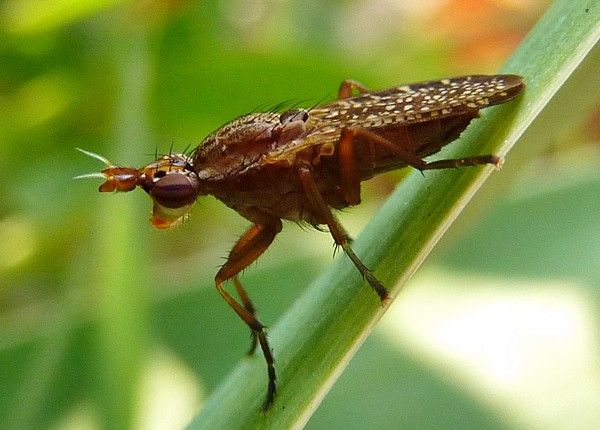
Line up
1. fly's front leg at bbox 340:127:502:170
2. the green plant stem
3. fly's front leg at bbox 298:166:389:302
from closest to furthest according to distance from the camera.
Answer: the green plant stem < fly's front leg at bbox 340:127:502:170 < fly's front leg at bbox 298:166:389:302

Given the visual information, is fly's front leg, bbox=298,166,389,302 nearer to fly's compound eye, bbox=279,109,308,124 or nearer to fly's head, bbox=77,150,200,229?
fly's compound eye, bbox=279,109,308,124

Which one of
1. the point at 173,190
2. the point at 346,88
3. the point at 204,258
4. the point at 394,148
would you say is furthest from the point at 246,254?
the point at 204,258

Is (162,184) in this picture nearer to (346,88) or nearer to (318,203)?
(318,203)

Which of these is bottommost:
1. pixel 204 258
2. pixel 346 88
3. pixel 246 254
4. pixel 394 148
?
pixel 204 258

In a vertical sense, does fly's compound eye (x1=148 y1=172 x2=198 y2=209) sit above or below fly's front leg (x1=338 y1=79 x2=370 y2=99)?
below

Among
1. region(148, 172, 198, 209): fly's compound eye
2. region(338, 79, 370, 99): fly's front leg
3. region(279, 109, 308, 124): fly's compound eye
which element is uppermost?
region(279, 109, 308, 124): fly's compound eye

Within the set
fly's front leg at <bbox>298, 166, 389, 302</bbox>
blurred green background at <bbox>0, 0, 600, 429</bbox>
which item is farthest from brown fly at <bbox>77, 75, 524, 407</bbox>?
blurred green background at <bbox>0, 0, 600, 429</bbox>

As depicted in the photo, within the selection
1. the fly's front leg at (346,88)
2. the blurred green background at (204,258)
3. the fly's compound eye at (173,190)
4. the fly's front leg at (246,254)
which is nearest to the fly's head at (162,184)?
the fly's compound eye at (173,190)
